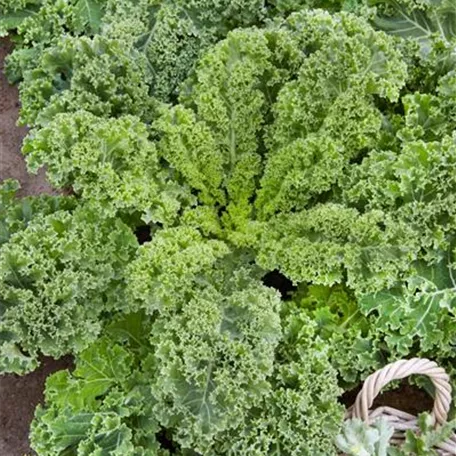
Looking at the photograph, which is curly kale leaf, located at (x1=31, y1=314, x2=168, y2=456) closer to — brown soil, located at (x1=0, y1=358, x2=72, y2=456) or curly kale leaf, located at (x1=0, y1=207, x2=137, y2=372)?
curly kale leaf, located at (x1=0, y1=207, x2=137, y2=372)

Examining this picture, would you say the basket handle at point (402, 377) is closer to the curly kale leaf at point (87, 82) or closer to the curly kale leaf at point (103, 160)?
the curly kale leaf at point (103, 160)

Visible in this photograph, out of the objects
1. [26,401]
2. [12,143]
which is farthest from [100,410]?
[12,143]

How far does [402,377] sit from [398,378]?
7 cm

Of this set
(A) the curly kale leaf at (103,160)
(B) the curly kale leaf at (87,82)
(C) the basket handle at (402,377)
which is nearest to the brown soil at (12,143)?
(B) the curly kale leaf at (87,82)

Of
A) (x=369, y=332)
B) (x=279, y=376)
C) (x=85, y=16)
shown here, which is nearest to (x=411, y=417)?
(x=369, y=332)

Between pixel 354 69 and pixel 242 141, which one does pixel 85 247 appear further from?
pixel 354 69

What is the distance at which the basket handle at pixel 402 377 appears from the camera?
2.83m

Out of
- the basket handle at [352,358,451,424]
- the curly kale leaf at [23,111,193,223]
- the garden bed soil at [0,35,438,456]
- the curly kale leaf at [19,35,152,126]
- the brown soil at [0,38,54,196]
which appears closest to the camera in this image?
the basket handle at [352,358,451,424]

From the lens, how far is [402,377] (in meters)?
2.87

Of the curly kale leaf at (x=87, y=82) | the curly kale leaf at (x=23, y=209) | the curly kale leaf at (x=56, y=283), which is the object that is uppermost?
the curly kale leaf at (x=87, y=82)

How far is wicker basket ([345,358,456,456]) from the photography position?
9.28 feet

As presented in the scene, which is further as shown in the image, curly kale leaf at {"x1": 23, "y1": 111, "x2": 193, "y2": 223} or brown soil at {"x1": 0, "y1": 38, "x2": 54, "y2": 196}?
brown soil at {"x1": 0, "y1": 38, "x2": 54, "y2": 196}

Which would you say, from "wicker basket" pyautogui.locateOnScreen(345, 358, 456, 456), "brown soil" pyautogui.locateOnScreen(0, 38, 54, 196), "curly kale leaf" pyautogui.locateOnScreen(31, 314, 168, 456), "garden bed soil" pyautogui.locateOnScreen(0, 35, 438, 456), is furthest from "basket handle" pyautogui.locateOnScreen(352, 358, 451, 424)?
"brown soil" pyautogui.locateOnScreen(0, 38, 54, 196)

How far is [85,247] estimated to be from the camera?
9.85ft
